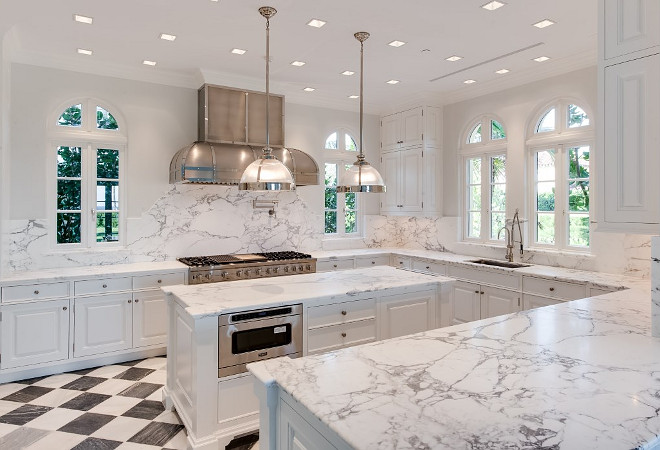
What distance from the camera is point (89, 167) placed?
474 cm

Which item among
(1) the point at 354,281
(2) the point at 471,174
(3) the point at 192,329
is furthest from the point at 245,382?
(2) the point at 471,174

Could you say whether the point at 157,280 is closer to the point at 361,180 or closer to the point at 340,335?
the point at 340,335

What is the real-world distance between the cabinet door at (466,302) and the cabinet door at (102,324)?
135 inches

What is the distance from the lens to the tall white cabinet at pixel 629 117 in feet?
6.71

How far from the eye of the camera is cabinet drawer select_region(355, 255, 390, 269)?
5777 millimetres

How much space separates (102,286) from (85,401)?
1107mm

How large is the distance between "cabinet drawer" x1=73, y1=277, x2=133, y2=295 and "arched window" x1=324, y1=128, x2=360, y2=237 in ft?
9.41

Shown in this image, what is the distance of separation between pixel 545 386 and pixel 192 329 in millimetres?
1932

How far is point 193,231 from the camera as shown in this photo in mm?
5219

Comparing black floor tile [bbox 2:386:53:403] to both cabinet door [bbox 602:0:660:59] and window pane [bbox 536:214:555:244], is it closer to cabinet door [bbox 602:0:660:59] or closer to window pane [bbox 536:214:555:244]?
cabinet door [bbox 602:0:660:59]

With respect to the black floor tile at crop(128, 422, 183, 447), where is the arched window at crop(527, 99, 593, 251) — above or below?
above

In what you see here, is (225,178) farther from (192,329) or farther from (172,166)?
(192,329)

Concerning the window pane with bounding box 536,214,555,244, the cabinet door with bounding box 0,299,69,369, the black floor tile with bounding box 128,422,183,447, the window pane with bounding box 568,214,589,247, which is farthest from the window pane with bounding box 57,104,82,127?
the window pane with bounding box 568,214,589,247

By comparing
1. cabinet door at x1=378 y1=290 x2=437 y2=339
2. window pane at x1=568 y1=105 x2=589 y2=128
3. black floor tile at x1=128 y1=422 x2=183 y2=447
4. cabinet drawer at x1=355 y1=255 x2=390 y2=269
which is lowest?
black floor tile at x1=128 y1=422 x2=183 y2=447
